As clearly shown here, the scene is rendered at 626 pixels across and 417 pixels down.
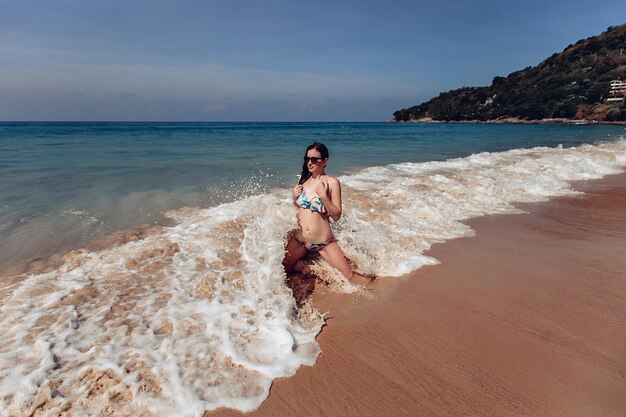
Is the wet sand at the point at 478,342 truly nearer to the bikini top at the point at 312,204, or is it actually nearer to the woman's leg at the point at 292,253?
the woman's leg at the point at 292,253

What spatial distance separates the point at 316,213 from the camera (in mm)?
4141

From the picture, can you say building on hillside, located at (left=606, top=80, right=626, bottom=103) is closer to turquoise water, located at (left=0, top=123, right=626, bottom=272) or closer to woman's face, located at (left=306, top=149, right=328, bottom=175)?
turquoise water, located at (left=0, top=123, right=626, bottom=272)

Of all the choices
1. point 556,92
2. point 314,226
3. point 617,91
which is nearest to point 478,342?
point 314,226

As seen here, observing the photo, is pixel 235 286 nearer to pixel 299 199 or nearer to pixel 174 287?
pixel 174 287

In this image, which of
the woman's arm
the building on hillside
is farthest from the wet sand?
the building on hillside

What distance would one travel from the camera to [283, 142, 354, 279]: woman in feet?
13.3

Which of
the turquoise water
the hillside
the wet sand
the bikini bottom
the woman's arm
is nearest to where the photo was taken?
the wet sand

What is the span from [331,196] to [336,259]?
0.78 m

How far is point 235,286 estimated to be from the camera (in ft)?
12.6

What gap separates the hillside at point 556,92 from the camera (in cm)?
7281

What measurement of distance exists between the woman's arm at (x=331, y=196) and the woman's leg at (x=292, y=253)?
607mm

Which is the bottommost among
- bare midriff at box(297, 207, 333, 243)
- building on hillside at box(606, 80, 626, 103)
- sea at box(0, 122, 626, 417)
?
A: sea at box(0, 122, 626, 417)

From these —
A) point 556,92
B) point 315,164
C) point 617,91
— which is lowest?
point 315,164

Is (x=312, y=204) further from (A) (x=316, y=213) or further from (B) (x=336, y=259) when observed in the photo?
(B) (x=336, y=259)
